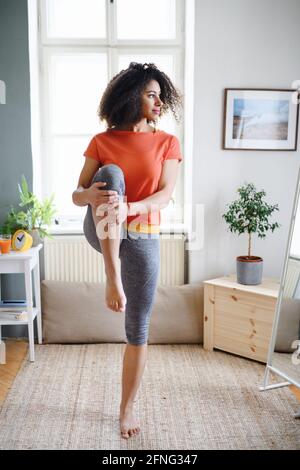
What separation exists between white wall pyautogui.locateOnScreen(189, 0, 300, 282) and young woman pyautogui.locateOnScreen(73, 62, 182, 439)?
1166 millimetres

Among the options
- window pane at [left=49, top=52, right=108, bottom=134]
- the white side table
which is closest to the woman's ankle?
the white side table

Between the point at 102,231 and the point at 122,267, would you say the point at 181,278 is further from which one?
the point at 102,231

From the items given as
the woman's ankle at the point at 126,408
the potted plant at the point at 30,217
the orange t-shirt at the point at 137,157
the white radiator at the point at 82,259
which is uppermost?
the orange t-shirt at the point at 137,157

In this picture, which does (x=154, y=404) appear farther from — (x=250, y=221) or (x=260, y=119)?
(x=260, y=119)

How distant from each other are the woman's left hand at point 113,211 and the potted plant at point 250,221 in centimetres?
133

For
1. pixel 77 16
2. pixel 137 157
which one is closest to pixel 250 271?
pixel 137 157

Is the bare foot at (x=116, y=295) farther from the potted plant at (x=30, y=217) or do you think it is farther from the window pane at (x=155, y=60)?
the window pane at (x=155, y=60)

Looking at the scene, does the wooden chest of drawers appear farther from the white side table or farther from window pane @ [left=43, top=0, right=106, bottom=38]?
window pane @ [left=43, top=0, right=106, bottom=38]

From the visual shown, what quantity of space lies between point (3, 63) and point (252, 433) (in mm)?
2519

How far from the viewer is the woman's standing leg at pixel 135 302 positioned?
6.98 ft

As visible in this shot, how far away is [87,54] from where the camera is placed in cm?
347

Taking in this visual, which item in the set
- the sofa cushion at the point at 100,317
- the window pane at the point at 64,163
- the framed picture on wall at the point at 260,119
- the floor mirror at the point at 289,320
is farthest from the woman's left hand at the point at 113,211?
the window pane at the point at 64,163

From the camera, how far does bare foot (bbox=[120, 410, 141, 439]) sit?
2192mm

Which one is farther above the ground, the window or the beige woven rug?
the window
